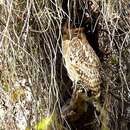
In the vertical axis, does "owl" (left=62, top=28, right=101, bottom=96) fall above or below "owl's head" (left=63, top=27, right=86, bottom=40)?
below

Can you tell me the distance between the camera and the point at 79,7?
1.77 m

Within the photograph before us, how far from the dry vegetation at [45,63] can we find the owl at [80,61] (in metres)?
0.04

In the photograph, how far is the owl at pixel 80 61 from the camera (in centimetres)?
177

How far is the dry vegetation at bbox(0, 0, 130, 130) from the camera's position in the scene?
1.68 m

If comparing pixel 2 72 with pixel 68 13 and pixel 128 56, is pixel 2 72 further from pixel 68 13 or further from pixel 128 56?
pixel 128 56

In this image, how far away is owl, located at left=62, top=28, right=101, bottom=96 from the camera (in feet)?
5.79

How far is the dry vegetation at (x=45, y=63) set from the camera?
5.53 feet

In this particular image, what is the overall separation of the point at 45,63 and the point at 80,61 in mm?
138

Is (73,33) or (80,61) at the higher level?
(73,33)

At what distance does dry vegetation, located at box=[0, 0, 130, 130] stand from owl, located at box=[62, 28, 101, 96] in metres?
0.04

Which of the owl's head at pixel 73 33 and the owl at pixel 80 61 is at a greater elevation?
the owl's head at pixel 73 33

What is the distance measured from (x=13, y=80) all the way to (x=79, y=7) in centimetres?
38

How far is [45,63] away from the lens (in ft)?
5.79

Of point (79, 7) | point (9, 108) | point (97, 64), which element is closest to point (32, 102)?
point (9, 108)
